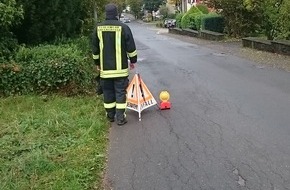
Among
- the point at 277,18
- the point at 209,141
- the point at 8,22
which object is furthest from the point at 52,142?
the point at 277,18

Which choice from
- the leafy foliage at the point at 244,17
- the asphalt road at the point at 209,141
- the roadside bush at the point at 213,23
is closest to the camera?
the asphalt road at the point at 209,141

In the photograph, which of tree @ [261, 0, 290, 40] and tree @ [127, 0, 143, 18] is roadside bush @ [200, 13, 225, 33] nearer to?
tree @ [261, 0, 290, 40]

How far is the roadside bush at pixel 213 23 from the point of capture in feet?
100

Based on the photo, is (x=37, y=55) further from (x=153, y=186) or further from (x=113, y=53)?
(x=153, y=186)

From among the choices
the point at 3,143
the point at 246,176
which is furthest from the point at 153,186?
the point at 3,143

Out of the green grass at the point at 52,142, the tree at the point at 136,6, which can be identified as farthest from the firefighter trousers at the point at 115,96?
the tree at the point at 136,6

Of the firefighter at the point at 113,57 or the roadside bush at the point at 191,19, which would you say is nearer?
the firefighter at the point at 113,57

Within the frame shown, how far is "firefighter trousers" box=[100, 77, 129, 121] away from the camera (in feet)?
24.6

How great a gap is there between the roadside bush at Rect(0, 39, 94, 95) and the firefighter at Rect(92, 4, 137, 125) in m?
1.80

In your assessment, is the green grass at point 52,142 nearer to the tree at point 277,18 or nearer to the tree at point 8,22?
the tree at point 8,22

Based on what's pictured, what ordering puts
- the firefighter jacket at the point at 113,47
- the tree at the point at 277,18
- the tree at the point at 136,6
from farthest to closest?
1. the tree at the point at 136,6
2. the tree at the point at 277,18
3. the firefighter jacket at the point at 113,47

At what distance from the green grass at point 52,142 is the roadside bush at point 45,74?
0.32 metres

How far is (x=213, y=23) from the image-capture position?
31.3 metres

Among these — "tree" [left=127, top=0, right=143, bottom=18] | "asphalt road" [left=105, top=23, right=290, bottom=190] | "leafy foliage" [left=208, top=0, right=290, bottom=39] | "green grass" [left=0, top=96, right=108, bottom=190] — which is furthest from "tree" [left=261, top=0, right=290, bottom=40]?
"tree" [left=127, top=0, right=143, bottom=18]
